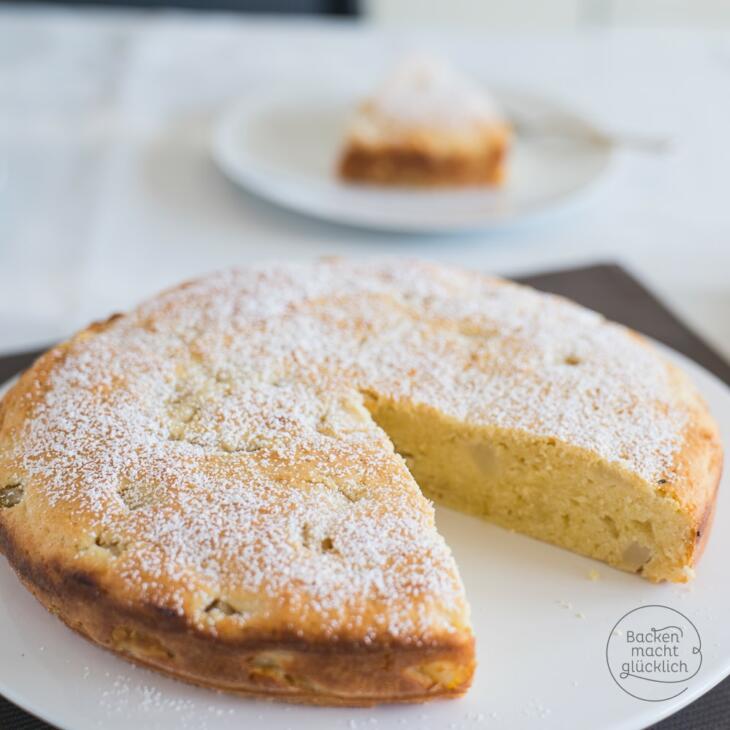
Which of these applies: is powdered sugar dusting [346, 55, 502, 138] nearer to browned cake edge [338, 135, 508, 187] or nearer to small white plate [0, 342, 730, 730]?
browned cake edge [338, 135, 508, 187]

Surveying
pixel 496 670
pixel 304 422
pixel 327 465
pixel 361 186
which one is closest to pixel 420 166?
pixel 361 186

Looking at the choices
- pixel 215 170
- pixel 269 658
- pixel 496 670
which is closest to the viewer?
pixel 269 658

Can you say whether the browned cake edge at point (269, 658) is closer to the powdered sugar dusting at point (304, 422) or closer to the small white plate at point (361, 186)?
the powdered sugar dusting at point (304, 422)

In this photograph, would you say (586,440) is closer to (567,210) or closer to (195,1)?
(567,210)

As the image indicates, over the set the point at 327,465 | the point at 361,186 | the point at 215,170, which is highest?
the point at 327,465

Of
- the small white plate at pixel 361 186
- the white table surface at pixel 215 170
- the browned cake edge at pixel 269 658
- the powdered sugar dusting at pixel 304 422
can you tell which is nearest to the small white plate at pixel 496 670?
the browned cake edge at pixel 269 658

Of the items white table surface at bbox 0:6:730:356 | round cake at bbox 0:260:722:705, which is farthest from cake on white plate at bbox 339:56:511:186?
round cake at bbox 0:260:722:705

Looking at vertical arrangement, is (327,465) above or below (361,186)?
above

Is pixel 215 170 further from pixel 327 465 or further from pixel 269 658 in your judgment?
pixel 269 658
